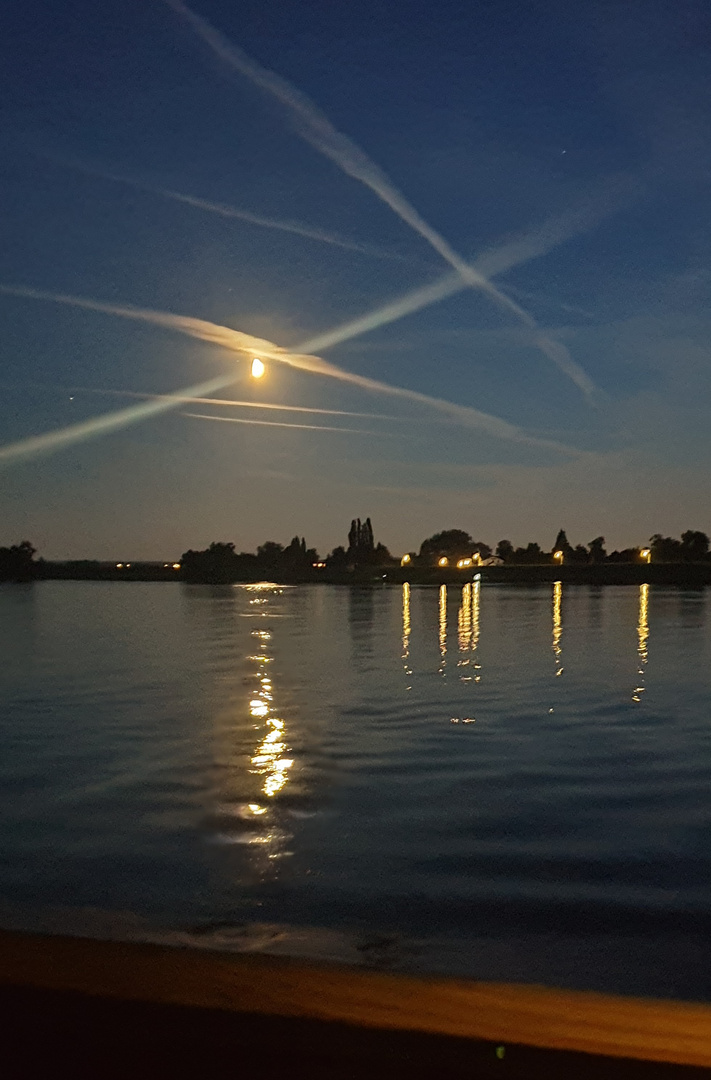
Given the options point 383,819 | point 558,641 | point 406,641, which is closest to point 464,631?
point 406,641

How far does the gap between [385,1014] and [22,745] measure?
599 inches

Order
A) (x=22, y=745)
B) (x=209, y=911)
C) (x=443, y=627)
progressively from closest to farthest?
(x=209, y=911)
(x=22, y=745)
(x=443, y=627)

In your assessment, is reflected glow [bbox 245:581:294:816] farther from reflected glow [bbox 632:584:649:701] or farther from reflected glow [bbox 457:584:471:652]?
reflected glow [bbox 457:584:471:652]

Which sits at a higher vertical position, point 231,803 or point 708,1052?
point 708,1052

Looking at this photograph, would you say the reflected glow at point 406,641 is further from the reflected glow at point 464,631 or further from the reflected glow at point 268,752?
the reflected glow at point 268,752

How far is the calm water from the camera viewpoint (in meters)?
7.83

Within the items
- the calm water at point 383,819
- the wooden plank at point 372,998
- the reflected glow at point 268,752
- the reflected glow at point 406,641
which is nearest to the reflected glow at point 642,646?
the calm water at point 383,819

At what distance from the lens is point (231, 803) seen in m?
12.9

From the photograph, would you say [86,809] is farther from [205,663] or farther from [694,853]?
[205,663]

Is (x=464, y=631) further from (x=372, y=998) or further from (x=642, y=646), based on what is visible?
(x=372, y=998)

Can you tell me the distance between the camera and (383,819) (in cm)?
1196

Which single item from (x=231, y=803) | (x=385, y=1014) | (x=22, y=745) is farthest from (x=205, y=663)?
(x=385, y=1014)

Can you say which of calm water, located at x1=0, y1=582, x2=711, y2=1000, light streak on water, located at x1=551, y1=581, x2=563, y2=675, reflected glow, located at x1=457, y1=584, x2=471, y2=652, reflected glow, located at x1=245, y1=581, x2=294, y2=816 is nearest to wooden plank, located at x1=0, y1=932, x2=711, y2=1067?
calm water, located at x1=0, y1=582, x2=711, y2=1000

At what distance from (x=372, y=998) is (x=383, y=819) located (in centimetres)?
770
